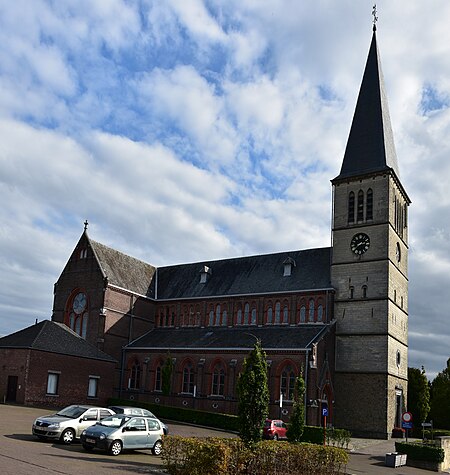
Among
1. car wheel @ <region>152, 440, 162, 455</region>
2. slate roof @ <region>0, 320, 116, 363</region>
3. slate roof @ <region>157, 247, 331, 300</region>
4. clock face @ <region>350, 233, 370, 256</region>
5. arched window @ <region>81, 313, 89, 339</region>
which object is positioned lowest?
car wheel @ <region>152, 440, 162, 455</region>

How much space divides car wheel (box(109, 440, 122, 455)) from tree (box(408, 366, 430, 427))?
36816 mm

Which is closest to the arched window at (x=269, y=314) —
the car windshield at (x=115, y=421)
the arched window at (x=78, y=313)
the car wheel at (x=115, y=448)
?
the arched window at (x=78, y=313)

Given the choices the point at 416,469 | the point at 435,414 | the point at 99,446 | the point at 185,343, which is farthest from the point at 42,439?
the point at 435,414

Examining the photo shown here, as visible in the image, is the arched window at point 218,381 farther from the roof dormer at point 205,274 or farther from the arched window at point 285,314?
the roof dormer at point 205,274

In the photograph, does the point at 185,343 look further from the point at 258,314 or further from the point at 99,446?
the point at 99,446

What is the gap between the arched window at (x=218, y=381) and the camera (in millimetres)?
49562

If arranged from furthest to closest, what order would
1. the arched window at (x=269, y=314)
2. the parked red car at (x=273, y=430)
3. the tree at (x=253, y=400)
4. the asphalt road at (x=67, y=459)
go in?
1. the arched window at (x=269, y=314)
2. the parked red car at (x=273, y=430)
3. the tree at (x=253, y=400)
4. the asphalt road at (x=67, y=459)

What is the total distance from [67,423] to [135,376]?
3081cm

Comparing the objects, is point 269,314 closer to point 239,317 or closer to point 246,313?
point 246,313

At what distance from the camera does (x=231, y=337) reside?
5197 centimetres

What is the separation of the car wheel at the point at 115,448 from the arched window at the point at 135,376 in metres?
32.1

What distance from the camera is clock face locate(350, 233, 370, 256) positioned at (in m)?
49.2

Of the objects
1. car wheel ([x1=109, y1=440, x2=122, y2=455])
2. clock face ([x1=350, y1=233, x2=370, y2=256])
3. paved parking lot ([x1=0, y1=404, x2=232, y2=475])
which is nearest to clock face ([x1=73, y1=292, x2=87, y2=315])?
clock face ([x1=350, y1=233, x2=370, y2=256])

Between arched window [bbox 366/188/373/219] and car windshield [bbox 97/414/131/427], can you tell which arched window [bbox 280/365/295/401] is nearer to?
arched window [bbox 366/188/373/219]
